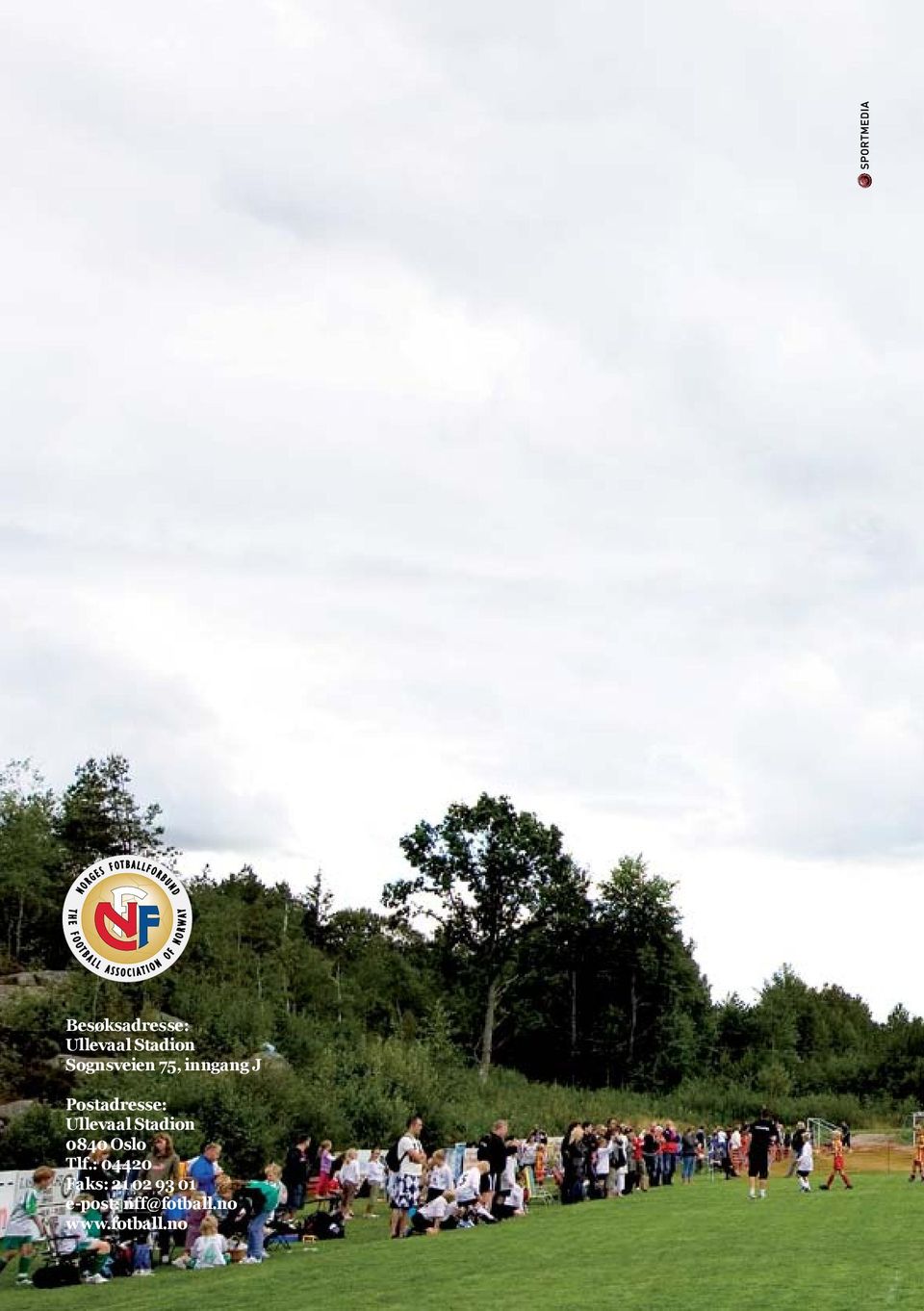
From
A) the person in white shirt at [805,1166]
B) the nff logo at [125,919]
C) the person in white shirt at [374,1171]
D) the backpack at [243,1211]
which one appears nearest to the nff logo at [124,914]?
the nff logo at [125,919]

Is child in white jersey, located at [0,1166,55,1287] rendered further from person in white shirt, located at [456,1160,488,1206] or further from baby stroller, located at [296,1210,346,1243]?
person in white shirt, located at [456,1160,488,1206]

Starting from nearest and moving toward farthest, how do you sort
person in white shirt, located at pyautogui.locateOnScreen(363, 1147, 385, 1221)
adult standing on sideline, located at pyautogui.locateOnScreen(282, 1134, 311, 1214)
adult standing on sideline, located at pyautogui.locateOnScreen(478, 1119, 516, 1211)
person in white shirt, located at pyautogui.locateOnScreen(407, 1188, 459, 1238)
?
person in white shirt, located at pyautogui.locateOnScreen(407, 1188, 459, 1238) → adult standing on sideline, located at pyautogui.locateOnScreen(282, 1134, 311, 1214) → adult standing on sideline, located at pyautogui.locateOnScreen(478, 1119, 516, 1211) → person in white shirt, located at pyautogui.locateOnScreen(363, 1147, 385, 1221)

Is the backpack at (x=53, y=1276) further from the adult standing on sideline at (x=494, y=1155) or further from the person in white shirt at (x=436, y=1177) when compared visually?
the adult standing on sideline at (x=494, y=1155)

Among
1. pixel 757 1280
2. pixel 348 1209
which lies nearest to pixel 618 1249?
pixel 757 1280

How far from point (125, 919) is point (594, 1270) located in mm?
13320

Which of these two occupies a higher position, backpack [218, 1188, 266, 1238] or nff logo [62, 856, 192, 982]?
nff logo [62, 856, 192, 982]

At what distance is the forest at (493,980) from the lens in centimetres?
6944

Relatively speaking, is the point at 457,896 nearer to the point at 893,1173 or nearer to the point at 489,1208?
the point at 893,1173

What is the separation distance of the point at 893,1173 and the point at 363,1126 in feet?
54.2

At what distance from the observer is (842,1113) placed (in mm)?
73750

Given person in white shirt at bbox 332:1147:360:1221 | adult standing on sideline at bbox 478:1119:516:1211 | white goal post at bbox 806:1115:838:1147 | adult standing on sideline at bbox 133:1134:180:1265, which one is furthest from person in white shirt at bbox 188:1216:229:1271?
white goal post at bbox 806:1115:838:1147

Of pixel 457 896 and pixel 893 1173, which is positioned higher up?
pixel 457 896

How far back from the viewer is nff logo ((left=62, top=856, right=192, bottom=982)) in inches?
1113

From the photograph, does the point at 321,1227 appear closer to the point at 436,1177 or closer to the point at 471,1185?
the point at 436,1177
